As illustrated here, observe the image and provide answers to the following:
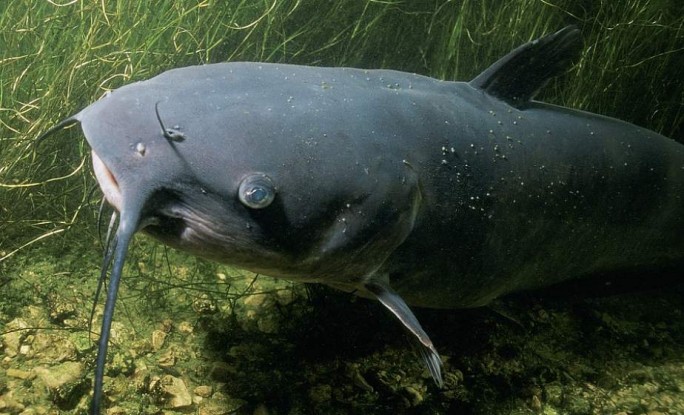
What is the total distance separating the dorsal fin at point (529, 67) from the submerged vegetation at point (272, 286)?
109cm

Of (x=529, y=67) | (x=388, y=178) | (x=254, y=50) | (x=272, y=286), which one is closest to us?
(x=388, y=178)

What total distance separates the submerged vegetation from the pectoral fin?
0.36 metres

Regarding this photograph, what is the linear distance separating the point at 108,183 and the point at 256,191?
0.37 m

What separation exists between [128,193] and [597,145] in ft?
6.21

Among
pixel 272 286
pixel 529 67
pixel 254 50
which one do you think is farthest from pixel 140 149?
pixel 254 50

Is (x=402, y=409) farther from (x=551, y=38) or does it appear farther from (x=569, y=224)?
(x=551, y=38)

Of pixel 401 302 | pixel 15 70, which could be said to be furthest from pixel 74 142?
pixel 401 302

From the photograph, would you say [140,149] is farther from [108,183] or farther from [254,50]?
[254,50]

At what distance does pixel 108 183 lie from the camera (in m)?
1.34

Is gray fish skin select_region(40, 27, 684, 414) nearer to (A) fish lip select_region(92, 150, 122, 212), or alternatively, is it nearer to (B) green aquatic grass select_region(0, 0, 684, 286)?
(A) fish lip select_region(92, 150, 122, 212)

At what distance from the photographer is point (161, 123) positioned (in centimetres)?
130

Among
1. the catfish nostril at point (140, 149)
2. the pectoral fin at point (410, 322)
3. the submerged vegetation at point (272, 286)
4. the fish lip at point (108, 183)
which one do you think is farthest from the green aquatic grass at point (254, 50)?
the pectoral fin at point (410, 322)

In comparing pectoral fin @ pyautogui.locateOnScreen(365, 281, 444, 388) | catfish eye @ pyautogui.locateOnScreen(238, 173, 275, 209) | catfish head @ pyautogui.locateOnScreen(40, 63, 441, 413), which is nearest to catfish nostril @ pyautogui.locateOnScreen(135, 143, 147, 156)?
catfish head @ pyautogui.locateOnScreen(40, 63, 441, 413)

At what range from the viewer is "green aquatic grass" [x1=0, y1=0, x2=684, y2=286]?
2.74 meters
